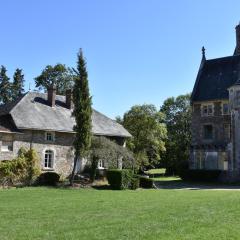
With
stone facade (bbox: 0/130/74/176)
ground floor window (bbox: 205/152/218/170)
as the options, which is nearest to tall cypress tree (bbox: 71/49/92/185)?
stone facade (bbox: 0/130/74/176)

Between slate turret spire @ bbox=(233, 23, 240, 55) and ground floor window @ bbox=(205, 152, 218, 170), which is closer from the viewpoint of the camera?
ground floor window @ bbox=(205, 152, 218, 170)

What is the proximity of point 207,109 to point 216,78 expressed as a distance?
3638mm

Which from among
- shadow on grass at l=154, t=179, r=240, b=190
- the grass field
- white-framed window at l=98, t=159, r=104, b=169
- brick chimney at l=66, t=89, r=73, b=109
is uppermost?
brick chimney at l=66, t=89, r=73, b=109

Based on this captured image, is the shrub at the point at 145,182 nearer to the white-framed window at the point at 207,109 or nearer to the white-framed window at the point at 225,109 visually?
the white-framed window at the point at 225,109

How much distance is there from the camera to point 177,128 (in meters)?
65.3

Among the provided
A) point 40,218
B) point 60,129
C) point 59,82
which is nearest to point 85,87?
point 60,129

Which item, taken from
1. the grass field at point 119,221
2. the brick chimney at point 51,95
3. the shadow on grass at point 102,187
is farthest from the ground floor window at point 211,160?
the grass field at point 119,221

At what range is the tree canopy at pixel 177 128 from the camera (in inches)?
2370

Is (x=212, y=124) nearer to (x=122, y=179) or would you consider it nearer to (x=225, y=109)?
(x=225, y=109)

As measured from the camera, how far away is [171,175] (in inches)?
2217

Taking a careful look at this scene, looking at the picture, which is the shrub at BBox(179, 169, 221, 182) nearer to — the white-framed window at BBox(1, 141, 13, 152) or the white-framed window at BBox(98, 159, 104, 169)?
the white-framed window at BBox(98, 159, 104, 169)

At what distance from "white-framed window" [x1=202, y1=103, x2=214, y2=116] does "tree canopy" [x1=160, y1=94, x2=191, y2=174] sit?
1464cm

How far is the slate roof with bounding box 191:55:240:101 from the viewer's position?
44.2 metres

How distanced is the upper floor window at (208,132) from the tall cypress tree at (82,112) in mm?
17386
